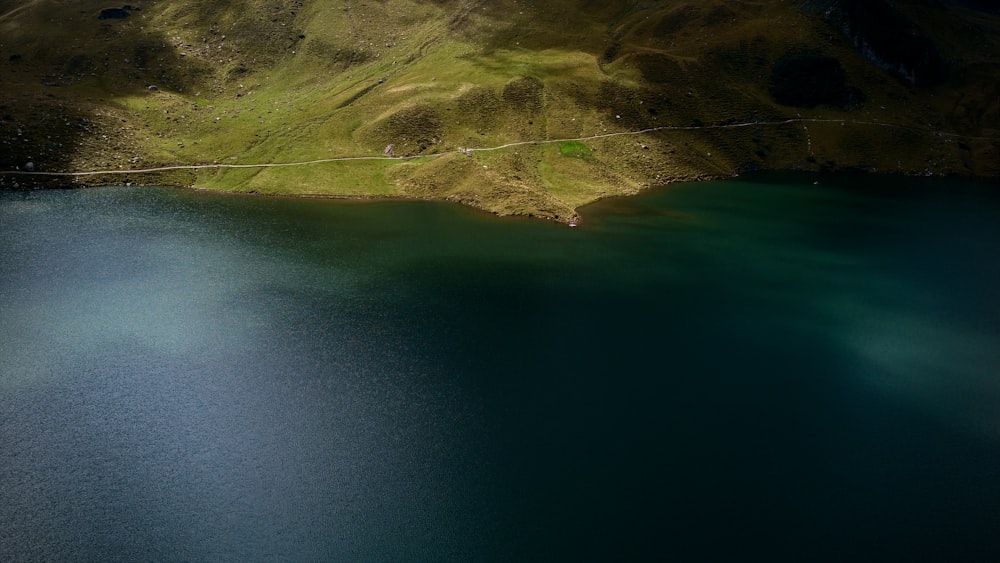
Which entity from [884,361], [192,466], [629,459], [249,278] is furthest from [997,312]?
[249,278]

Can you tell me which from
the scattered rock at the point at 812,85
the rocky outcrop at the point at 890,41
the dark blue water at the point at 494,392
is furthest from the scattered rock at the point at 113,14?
the rocky outcrop at the point at 890,41

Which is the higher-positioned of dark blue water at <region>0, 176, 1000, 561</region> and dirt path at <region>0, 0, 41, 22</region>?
dirt path at <region>0, 0, 41, 22</region>

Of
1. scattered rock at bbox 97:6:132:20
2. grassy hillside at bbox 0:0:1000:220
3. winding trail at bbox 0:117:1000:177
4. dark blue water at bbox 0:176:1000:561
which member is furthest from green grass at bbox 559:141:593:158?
scattered rock at bbox 97:6:132:20

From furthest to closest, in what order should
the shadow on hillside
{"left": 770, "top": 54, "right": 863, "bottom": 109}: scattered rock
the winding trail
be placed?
{"left": 770, "top": 54, "right": 863, "bottom": 109}: scattered rock → the winding trail → the shadow on hillside

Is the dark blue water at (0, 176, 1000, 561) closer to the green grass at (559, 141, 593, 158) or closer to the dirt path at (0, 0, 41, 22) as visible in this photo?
the green grass at (559, 141, 593, 158)

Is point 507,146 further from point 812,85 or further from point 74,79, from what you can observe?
point 74,79

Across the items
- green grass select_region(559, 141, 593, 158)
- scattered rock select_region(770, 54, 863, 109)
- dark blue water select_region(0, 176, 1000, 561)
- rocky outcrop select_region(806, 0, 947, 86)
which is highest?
rocky outcrop select_region(806, 0, 947, 86)

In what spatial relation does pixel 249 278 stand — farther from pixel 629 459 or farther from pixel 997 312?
pixel 997 312
